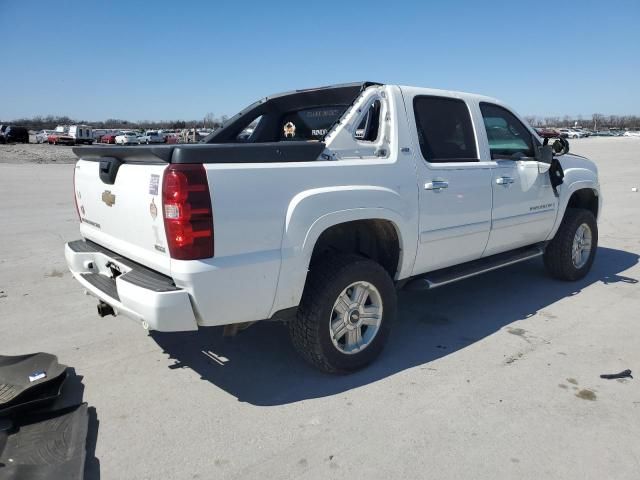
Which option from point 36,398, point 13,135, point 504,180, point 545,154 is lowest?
point 36,398

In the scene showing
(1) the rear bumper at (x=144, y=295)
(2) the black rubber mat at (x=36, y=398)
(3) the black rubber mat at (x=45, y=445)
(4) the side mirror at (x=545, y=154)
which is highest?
(4) the side mirror at (x=545, y=154)

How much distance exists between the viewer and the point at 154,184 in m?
2.79

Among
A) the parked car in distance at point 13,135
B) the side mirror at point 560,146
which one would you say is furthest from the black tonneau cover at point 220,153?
the parked car in distance at point 13,135

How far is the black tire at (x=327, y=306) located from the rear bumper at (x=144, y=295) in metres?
0.76

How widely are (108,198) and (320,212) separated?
1.43 metres

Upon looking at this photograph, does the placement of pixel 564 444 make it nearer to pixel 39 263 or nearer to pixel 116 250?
pixel 116 250

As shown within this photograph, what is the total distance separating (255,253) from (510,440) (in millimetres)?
1732

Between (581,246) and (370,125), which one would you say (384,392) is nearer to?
(370,125)

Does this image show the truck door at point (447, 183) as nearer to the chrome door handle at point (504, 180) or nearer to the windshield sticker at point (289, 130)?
the chrome door handle at point (504, 180)

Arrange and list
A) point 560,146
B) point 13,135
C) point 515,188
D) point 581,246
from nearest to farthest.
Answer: point 515,188 < point 560,146 < point 581,246 < point 13,135

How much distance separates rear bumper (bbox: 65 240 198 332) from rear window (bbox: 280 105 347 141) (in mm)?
2063

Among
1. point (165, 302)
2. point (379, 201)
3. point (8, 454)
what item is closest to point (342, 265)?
point (379, 201)

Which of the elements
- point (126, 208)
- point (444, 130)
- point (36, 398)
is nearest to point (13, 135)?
point (126, 208)

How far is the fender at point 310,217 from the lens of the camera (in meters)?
3.00
